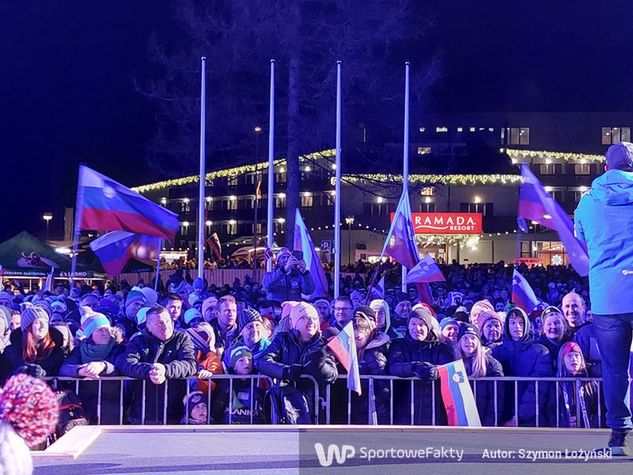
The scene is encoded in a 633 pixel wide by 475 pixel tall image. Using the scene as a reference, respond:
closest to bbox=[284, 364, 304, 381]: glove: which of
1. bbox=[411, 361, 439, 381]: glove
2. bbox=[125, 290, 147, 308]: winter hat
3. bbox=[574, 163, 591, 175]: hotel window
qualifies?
bbox=[411, 361, 439, 381]: glove

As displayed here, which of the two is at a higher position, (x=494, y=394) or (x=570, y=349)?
(x=570, y=349)

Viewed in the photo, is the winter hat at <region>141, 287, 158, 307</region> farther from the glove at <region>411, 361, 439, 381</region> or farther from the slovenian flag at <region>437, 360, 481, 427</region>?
the slovenian flag at <region>437, 360, 481, 427</region>

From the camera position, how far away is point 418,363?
358 inches

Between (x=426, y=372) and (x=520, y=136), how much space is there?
79.1 m

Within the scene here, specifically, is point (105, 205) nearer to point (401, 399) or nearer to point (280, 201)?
point (401, 399)

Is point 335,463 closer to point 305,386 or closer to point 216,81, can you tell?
point 305,386

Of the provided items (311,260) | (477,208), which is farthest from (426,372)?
(477,208)

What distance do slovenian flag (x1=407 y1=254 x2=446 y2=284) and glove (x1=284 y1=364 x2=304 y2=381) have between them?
8.93 metres

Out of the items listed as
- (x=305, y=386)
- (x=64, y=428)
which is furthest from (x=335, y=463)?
(x=64, y=428)

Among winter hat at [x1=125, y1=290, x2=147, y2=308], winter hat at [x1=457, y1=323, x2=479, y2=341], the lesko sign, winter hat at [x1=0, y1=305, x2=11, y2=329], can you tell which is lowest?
winter hat at [x1=457, y1=323, x2=479, y2=341]

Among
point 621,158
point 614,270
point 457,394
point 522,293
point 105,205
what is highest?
point 105,205

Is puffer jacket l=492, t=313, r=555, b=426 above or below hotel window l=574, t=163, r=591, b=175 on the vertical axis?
below

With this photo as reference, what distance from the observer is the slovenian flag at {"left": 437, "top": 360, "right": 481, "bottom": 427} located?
892 centimetres

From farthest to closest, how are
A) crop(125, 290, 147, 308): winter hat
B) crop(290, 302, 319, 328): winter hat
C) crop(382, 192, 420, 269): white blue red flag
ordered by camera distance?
crop(382, 192, 420, 269): white blue red flag → crop(125, 290, 147, 308): winter hat → crop(290, 302, 319, 328): winter hat
